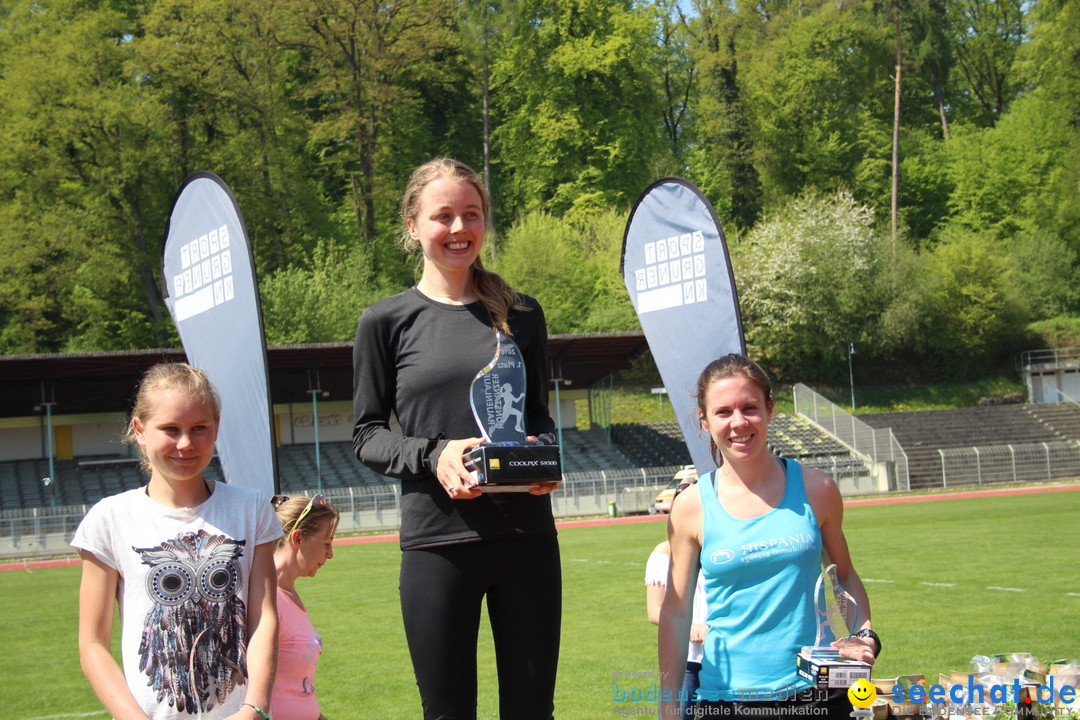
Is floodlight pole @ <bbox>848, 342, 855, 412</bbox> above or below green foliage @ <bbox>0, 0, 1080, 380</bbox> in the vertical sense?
below

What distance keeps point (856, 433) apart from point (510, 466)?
40942 mm

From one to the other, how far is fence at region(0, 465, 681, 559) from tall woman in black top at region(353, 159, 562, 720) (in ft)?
71.6

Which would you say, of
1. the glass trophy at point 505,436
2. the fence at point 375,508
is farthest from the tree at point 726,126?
the glass trophy at point 505,436

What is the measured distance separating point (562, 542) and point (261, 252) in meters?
35.0

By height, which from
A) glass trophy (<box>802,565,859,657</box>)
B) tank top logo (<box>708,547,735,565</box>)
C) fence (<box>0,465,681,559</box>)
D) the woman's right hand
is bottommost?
fence (<box>0,465,681,559</box>)

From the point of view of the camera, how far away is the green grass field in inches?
350

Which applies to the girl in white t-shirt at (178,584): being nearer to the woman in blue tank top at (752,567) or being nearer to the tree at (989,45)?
the woman in blue tank top at (752,567)

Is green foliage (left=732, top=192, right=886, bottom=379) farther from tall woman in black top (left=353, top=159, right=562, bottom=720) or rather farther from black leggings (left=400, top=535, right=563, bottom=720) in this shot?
black leggings (left=400, top=535, right=563, bottom=720)

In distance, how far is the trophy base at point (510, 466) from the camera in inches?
118

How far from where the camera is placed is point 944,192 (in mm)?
66312

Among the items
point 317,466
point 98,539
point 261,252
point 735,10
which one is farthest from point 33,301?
point 98,539

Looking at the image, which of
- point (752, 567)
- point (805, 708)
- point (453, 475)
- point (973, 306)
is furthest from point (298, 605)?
point (973, 306)

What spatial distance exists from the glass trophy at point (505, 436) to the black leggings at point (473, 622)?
283 mm

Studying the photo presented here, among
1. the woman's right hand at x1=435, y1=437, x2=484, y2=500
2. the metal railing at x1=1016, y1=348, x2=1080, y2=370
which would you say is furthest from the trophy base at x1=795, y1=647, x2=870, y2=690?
the metal railing at x1=1016, y1=348, x2=1080, y2=370
